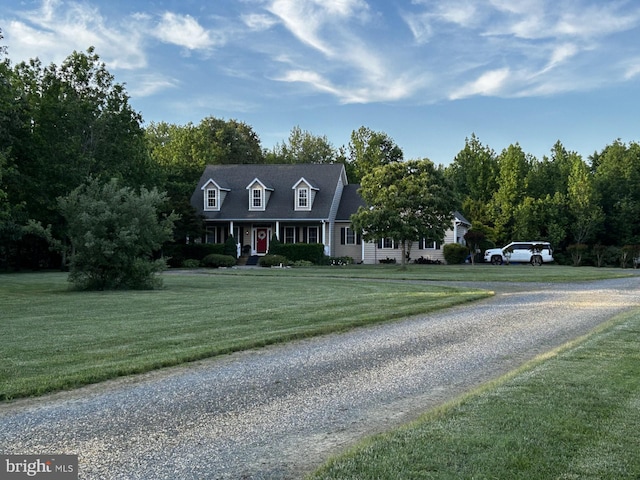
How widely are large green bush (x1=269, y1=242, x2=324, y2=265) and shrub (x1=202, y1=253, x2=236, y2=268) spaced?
124 inches

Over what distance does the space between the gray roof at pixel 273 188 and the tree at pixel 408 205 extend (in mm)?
7841

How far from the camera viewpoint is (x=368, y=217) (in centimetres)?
3416

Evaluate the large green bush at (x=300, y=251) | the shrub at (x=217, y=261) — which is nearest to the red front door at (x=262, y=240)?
the large green bush at (x=300, y=251)

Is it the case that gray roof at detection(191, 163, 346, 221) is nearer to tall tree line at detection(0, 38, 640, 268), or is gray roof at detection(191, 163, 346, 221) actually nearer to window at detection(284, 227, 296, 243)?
window at detection(284, 227, 296, 243)

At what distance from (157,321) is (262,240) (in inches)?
1267

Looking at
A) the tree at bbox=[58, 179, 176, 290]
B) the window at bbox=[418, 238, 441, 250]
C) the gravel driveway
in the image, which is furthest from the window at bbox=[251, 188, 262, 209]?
the gravel driveway

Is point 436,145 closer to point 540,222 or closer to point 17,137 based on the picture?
point 540,222

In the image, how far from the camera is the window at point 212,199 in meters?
44.4

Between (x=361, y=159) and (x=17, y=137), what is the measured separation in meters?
37.1

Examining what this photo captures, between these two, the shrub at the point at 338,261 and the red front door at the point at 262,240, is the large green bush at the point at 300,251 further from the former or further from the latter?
the red front door at the point at 262,240

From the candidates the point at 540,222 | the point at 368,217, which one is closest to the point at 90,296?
the point at 368,217

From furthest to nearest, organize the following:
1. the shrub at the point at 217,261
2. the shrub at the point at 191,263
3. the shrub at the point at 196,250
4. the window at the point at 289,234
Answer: the window at the point at 289,234
the shrub at the point at 196,250
the shrub at the point at 217,261
the shrub at the point at 191,263

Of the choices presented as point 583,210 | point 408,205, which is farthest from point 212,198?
point 583,210

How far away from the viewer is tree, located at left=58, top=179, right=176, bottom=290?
20.3 m
